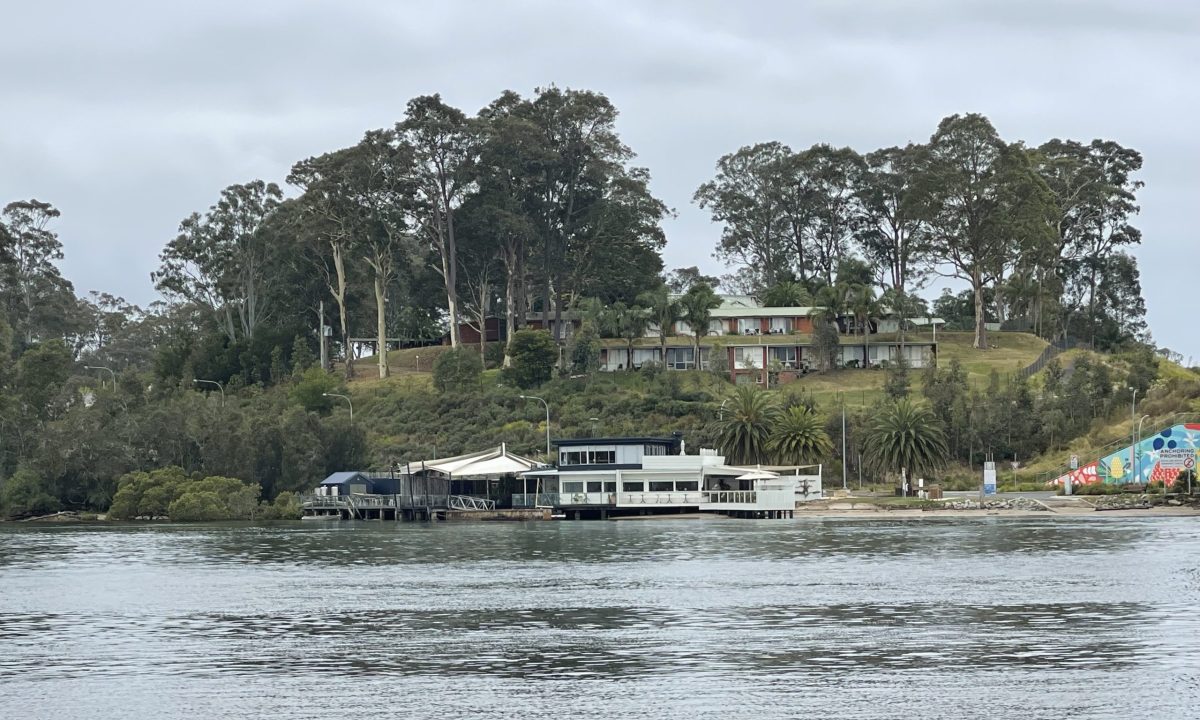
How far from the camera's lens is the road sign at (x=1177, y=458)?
10525cm

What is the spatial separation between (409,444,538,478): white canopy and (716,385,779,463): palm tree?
48.5 ft

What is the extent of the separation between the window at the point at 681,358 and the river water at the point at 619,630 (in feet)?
206

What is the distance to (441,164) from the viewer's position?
138375 millimetres

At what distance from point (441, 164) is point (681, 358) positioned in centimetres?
2787

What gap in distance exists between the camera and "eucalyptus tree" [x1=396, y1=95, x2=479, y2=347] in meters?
136

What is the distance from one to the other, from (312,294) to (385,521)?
4241 centimetres

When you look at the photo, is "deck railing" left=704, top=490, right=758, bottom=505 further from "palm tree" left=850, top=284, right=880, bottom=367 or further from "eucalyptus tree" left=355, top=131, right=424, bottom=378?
"eucalyptus tree" left=355, top=131, right=424, bottom=378

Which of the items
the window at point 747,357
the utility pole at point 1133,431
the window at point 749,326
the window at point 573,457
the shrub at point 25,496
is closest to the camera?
the utility pole at point 1133,431

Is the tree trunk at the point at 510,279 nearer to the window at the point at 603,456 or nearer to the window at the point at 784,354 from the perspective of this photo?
the window at the point at 784,354

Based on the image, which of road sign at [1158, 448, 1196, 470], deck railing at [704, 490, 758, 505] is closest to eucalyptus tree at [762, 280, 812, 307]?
deck railing at [704, 490, 758, 505]

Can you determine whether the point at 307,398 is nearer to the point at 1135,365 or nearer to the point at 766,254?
the point at 766,254

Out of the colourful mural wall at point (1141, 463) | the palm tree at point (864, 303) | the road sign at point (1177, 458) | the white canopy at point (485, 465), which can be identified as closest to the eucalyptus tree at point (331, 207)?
the white canopy at point (485, 465)

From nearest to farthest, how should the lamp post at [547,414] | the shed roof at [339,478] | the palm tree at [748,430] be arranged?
the palm tree at [748,430], the shed roof at [339,478], the lamp post at [547,414]

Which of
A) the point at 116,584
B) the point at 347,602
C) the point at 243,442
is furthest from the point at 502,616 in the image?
the point at 243,442
